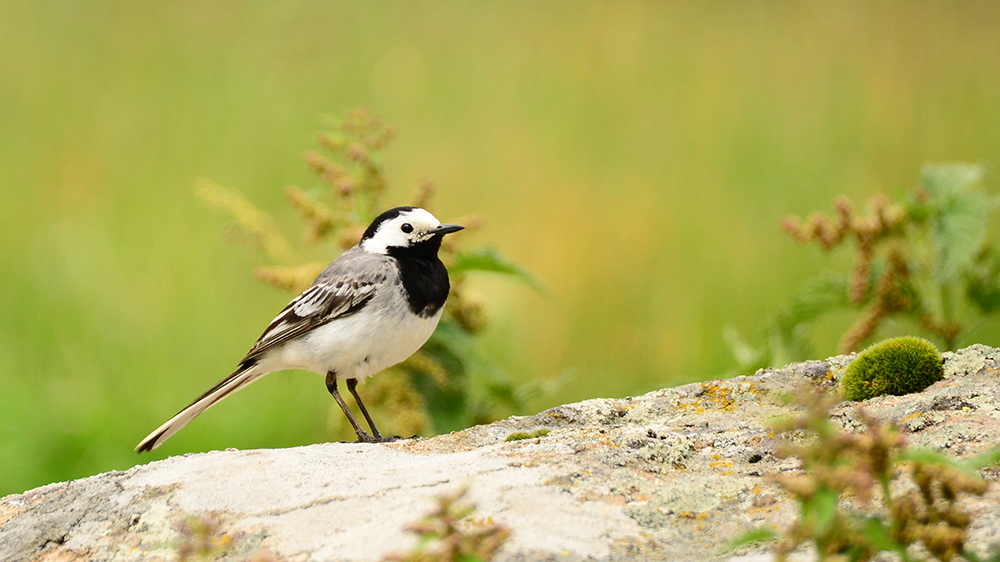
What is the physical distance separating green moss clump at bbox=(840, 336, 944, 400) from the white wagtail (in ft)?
8.09

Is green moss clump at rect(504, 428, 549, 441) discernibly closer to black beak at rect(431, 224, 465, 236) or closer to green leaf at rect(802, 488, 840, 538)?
green leaf at rect(802, 488, 840, 538)

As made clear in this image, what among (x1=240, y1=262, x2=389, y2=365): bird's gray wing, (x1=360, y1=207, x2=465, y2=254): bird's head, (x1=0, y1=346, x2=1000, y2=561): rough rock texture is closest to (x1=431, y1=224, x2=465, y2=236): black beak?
(x1=360, y1=207, x2=465, y2=254): bird's head

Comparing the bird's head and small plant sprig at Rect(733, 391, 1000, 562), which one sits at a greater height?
the bird's head

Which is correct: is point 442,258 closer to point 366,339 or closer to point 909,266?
point 366,339

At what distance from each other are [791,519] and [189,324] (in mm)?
7107

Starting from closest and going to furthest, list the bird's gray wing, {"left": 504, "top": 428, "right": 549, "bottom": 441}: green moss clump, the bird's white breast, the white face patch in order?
{"left": 504, "top": 428, "right": 549, "bottom": 441}: green moss clump, the bird's white breast, the bird's gray wing, the white face patch

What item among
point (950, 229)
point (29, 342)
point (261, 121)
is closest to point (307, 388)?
point (29, 342)

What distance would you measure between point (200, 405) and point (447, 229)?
1769mm

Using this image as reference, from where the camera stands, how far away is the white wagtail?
541 centimetres

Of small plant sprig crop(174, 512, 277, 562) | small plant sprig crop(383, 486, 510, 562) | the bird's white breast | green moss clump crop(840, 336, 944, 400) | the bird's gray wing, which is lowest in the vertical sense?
small plant sprig crop(383, 486, 510, 562)

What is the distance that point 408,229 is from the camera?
5918 mm

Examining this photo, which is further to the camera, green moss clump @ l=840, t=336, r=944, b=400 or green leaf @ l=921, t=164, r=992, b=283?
green leaf @ l=921, t=164, r=992, b=283

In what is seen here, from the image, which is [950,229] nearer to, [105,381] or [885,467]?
[885,467]

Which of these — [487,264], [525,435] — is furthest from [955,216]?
[525,435]
